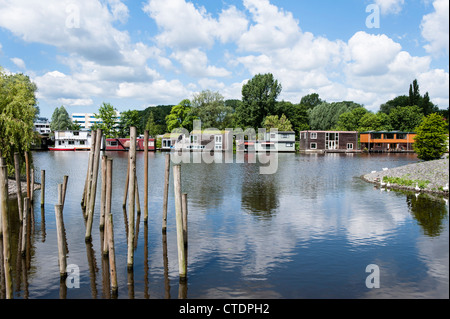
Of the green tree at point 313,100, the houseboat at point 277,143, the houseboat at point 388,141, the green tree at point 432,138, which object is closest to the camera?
the green tree at point 432,138

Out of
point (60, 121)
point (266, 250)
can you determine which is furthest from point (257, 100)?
point (266, 250)

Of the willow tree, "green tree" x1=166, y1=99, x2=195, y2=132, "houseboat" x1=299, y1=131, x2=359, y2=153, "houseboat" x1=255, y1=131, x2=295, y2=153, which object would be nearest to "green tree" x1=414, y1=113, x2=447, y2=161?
"houseboat" x1=299, y1=131, x2=359, y2=153

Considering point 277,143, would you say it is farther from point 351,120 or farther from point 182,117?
point 182,117

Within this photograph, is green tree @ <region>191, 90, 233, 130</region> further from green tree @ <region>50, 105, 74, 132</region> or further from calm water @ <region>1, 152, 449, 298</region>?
calm water @ <region>1, 152, 449, 298</region>

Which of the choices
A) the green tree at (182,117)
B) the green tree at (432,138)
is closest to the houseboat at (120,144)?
the green tree at (182,117)

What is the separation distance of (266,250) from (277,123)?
88506mm

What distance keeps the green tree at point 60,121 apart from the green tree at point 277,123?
73754 millimetres

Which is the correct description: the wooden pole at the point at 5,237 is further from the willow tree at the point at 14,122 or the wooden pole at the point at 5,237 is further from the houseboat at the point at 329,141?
the houseboat at the point at 329,141

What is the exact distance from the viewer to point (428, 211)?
75.2 feet

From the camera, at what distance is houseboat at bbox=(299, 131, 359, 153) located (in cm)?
10125

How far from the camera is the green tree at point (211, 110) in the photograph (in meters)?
104

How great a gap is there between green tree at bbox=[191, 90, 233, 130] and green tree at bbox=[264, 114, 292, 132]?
11471 millimetres

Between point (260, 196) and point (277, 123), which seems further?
point (277, 123)
